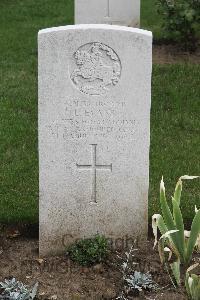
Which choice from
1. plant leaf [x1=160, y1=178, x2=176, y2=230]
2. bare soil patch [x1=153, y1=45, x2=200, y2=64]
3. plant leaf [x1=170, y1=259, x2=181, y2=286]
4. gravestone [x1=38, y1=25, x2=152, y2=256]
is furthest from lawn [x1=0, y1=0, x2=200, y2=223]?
plant leaf [x1=170, y1=259, x2=181, y2=286]

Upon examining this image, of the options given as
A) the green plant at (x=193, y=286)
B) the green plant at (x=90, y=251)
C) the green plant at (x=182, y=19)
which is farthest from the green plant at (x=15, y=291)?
the green plant at (x=182, y=19)

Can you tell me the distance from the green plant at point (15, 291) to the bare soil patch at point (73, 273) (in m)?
0.11

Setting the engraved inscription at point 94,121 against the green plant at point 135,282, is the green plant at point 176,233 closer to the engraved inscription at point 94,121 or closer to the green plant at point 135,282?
the green plant at point 135,282

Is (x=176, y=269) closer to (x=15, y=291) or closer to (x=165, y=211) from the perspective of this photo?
(x=165, y=211)

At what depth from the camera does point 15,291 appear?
4.50 metres

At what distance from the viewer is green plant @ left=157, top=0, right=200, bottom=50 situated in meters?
9.48

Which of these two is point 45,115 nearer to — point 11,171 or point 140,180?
point 140,180

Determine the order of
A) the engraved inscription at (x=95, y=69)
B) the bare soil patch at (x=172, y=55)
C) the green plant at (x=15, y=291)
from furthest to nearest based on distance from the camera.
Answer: the bare soil patch at (x=172, y=55) < the engraved inscription at (x=95, y=69) < the green plant at (x=15, y=291)

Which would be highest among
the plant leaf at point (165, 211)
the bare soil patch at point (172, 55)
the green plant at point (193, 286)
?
the bare soil patch at point (172, 55)

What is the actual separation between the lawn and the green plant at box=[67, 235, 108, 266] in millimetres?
633

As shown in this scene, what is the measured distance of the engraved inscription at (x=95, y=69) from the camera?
4625 millimetres

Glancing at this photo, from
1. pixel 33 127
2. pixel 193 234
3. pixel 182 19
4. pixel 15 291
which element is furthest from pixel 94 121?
pixel 182 19

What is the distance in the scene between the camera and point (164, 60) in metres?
9.65

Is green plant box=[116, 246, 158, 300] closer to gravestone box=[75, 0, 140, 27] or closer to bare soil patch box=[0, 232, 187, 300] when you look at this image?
bare soil patch box=[0, 232, 187, 300]
